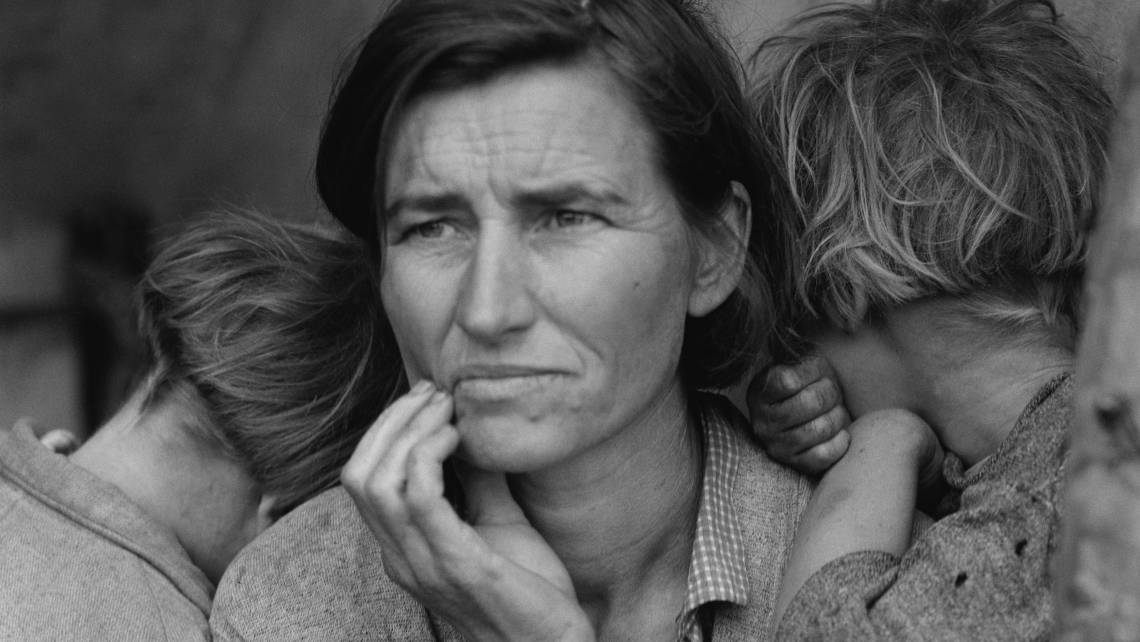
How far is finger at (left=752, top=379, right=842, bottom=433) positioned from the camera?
9.16ft

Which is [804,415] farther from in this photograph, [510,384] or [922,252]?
[510,384]

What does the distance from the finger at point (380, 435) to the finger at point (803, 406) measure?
2.35ft

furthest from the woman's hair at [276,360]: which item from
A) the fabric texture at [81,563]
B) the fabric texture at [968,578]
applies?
the fabric texture at [968,578]

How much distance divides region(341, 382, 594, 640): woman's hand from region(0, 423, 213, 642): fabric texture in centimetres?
60

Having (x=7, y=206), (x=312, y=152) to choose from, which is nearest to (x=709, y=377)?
(x=312, y=152)

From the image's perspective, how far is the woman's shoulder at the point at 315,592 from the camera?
2.64m

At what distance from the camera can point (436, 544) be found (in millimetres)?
2316

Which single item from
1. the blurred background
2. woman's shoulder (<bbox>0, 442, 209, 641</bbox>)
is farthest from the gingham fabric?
the blurred background

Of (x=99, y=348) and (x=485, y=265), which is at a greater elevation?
(x=485, y=265)

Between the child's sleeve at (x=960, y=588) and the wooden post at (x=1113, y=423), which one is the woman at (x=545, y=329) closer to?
the child's sleeve at (x=960, y=588)

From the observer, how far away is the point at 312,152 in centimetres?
534

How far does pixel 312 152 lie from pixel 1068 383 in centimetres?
338

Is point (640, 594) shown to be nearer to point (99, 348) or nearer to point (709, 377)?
point (709, 377)

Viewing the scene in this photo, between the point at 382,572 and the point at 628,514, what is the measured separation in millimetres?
459
